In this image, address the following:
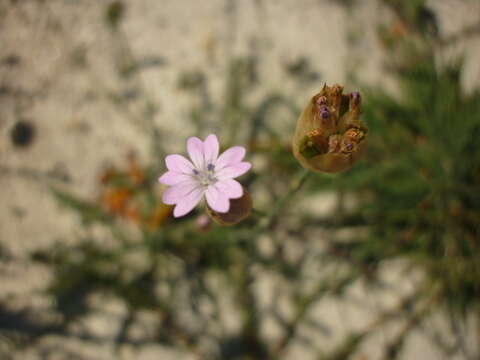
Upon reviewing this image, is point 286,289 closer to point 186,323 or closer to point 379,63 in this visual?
point 186,323

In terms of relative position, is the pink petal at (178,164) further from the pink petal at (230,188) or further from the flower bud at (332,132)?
the flower bud at (332,132)

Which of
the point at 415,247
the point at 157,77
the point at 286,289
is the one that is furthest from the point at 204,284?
the point at 157,77

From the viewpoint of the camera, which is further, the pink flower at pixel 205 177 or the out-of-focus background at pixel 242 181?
the out-of-focus background at pixel 242 181

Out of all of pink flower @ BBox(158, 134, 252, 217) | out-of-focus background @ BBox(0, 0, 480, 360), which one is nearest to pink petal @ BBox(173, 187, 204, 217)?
pink flower @ BBox(158, 134, 252, 217)

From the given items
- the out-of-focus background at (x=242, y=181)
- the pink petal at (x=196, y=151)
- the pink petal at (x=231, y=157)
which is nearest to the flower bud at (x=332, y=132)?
the pink petal at (x=231, y=157)

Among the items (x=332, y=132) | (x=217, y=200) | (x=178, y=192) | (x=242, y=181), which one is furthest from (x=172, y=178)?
(x=242, y=181)
